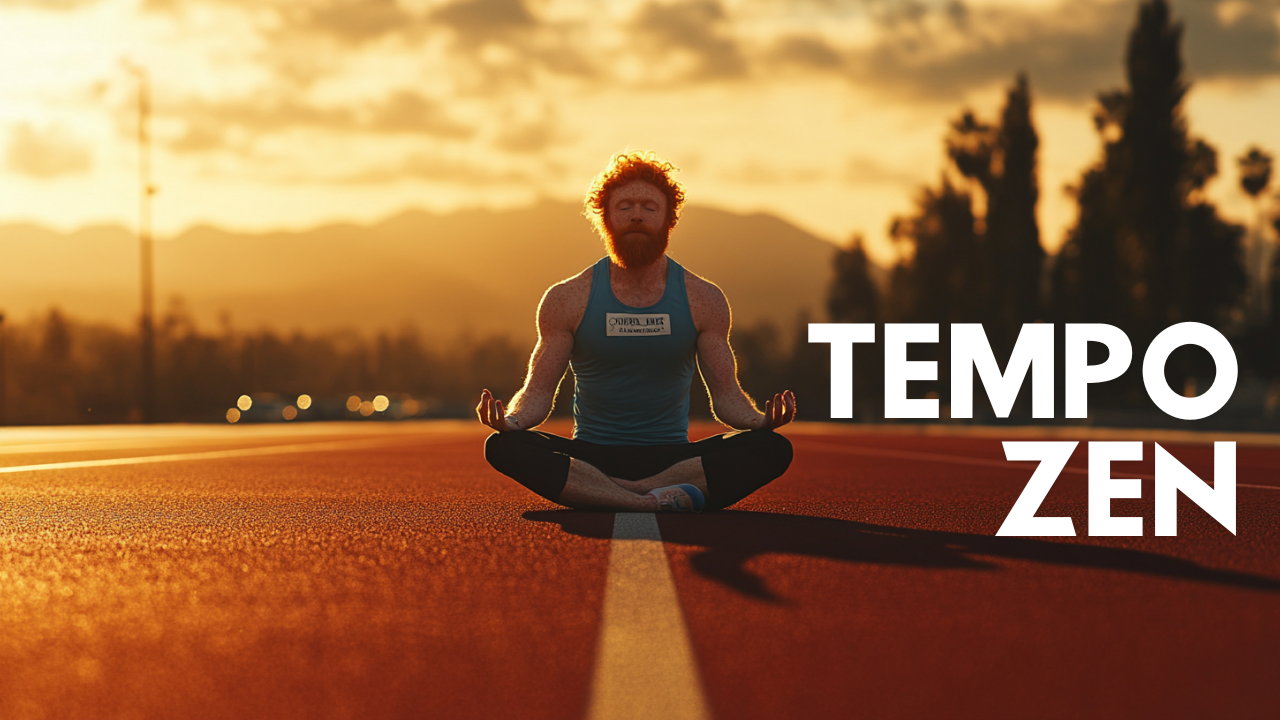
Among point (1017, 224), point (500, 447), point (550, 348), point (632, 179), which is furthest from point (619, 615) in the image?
point (1017, 224)

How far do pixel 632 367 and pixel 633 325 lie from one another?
0.70 ft

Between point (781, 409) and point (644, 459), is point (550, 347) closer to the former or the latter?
point (644, 459)

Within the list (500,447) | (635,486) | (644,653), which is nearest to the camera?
(644,653)

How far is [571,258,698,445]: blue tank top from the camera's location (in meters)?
6.20

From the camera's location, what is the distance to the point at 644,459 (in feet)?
20.0

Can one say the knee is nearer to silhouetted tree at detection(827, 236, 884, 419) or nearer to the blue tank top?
the blue tank top

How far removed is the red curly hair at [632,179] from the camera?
6.63m

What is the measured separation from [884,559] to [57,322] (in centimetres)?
14693

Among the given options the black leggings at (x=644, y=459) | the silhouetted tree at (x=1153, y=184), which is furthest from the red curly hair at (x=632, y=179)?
the silhouetted tree at (x=1153, y=184)

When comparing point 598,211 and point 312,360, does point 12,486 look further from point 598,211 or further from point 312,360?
point 312,360

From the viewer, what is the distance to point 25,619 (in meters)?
3.16

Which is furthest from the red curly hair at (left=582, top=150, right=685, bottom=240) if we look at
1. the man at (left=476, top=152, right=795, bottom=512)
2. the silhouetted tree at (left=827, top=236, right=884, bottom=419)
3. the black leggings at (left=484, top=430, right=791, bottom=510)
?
the silhouetted tree at (left=827, top=236, right=884, bottom=419)

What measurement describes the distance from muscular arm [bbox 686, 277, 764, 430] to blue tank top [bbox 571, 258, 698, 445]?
76 millimetres

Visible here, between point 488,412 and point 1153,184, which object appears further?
point 1153,184
